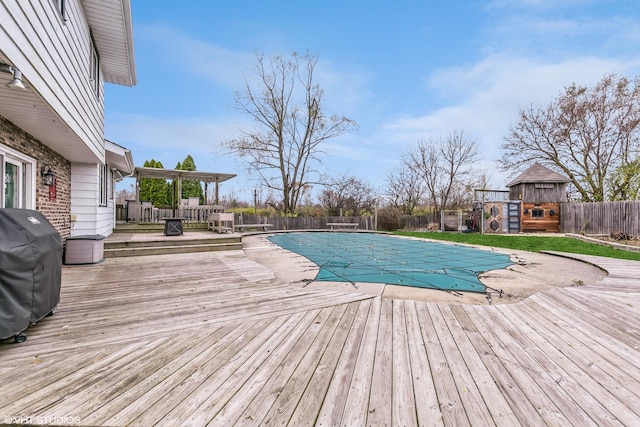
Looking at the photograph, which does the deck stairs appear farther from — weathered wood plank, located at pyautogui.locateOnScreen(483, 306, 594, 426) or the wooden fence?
the wooden fence

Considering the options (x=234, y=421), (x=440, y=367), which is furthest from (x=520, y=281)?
(x=234, y=421)

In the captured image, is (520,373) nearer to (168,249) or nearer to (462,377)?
(462,377)

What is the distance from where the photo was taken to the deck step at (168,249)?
603 centimetres

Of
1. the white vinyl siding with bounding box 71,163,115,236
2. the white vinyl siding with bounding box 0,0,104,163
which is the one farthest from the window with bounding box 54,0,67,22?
the white vinyl siding with bounding box 71,163,115,236

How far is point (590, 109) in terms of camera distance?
1633 centimetres

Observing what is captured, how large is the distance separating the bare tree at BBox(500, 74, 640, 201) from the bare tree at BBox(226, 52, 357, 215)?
11406 mm

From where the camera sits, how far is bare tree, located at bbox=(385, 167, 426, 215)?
20859 millimetres

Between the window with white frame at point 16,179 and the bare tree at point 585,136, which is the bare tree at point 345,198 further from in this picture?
the window with white frame at point 16,179

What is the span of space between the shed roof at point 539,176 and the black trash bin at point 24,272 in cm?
2060

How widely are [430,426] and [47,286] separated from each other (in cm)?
307

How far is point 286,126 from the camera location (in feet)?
63.9

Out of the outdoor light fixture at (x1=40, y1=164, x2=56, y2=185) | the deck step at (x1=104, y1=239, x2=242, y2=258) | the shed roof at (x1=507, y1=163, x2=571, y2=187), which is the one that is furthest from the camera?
the shed roof at (x1=507, y1=163, x2=571, y2=187)

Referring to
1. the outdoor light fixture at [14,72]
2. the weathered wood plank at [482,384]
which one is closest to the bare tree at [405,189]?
the weathered wood plank at [482,384]

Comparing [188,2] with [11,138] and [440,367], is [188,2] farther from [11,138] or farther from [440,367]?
[440,367]
